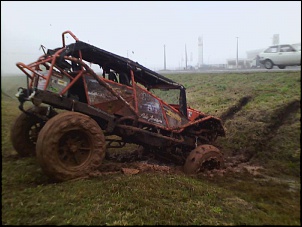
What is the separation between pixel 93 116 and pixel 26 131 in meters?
1.43

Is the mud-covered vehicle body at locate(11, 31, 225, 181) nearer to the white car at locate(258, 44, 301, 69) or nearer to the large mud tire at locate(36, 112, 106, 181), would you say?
the large mud tire at locate(36, 112, 106, 181)

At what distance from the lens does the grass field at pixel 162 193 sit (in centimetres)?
311

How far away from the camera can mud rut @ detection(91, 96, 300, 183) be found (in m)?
5.29

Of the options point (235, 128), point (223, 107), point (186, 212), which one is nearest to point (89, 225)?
A: point (186, 212)

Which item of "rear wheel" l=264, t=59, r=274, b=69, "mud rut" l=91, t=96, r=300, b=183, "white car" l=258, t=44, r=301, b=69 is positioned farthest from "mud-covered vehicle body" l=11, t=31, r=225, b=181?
"rear wheel" l=264, t=59, r=274, b=69

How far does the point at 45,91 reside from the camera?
14.9ft

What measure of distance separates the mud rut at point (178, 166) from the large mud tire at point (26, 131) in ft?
5.09

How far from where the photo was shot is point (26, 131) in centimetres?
527

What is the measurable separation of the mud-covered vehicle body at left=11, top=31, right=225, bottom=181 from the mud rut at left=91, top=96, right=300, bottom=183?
0.86ft

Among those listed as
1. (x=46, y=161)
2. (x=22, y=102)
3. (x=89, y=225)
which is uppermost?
(x=22, y=102)

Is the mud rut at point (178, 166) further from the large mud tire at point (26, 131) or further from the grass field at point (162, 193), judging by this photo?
the large mud tire at point (26, 131)

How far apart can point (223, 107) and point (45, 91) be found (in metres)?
7.12

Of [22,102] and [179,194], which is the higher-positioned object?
[22,102]

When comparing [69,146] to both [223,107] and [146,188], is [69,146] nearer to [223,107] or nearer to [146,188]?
[146,188]
